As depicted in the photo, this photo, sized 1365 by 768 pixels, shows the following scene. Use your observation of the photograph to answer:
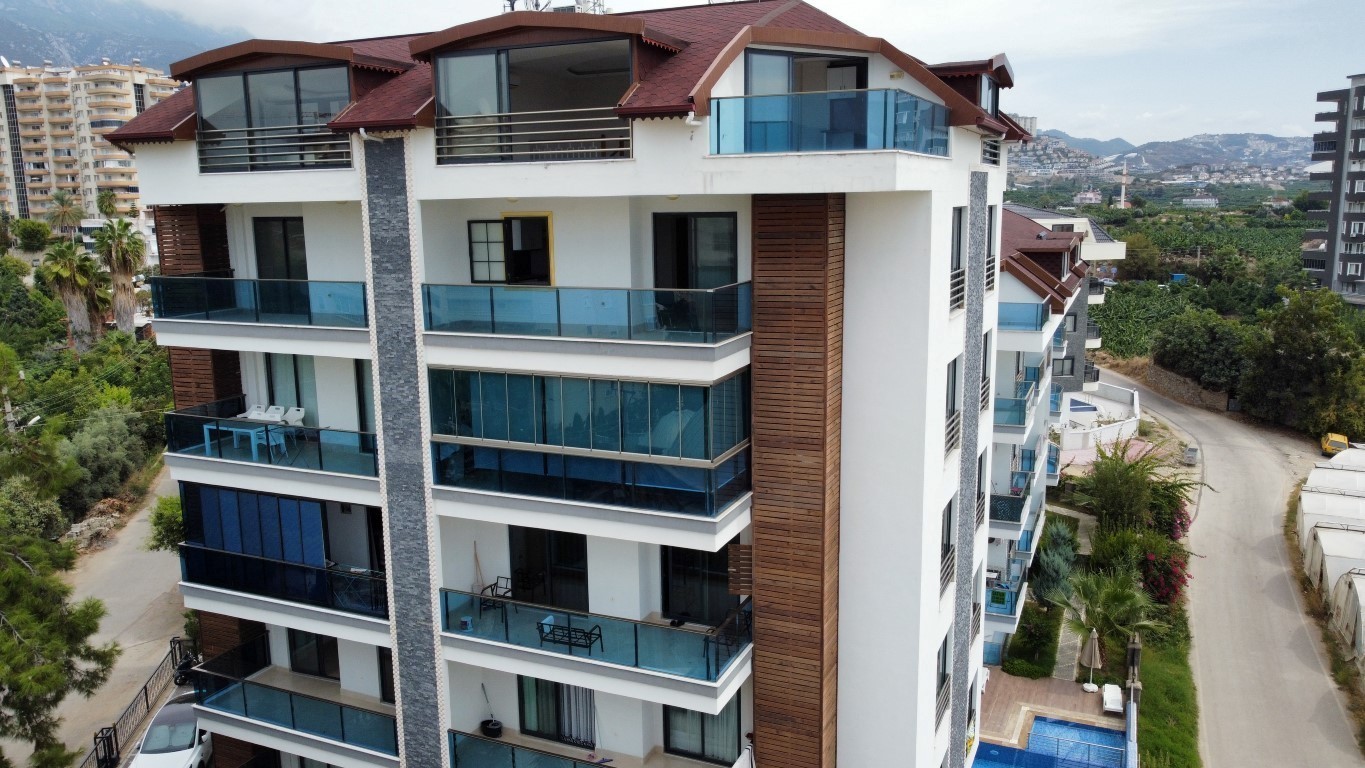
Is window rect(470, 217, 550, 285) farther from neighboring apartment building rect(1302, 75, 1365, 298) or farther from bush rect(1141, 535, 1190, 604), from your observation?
neighboring apartment building rect(1302, 75, 1365, 298)

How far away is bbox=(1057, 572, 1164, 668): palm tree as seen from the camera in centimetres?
2627

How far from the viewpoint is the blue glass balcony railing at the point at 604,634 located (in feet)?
45.4

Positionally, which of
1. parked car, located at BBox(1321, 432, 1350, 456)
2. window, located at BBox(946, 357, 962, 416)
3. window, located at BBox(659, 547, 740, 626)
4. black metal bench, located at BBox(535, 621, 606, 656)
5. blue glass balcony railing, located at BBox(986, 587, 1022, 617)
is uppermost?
window, located at BBox(946, 357, 962, 416)

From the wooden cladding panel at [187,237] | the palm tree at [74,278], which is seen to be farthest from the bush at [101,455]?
the wooden cladding panel at [187,237]

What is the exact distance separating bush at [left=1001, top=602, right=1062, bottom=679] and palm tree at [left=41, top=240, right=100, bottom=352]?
162 feet

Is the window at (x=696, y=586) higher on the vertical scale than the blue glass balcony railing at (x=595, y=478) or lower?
lower

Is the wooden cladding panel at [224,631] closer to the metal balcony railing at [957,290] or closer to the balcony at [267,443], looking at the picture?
the balcony at [267,443]

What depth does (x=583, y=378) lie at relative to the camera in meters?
13.6

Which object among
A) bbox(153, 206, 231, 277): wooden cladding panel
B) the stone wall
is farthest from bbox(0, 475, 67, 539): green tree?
the stone wall

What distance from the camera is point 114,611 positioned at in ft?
107

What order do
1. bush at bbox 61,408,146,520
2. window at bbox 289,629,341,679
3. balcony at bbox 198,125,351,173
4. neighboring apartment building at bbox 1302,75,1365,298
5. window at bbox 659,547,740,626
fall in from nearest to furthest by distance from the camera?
balcony at bbox 198,125,351,173 → window at bbox 659,547,740,626 → window at bbox 289,629,341,679 → bush at bbox 61,408,146,520 → neighboring apartment building at bbox 1302,75,1365,298

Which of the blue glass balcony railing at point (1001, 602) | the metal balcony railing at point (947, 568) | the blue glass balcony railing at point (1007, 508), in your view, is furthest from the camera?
the blue glass balcony railing at point (1001, 602)

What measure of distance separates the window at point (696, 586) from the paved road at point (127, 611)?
16.2 m

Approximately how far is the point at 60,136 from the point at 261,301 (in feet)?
441
